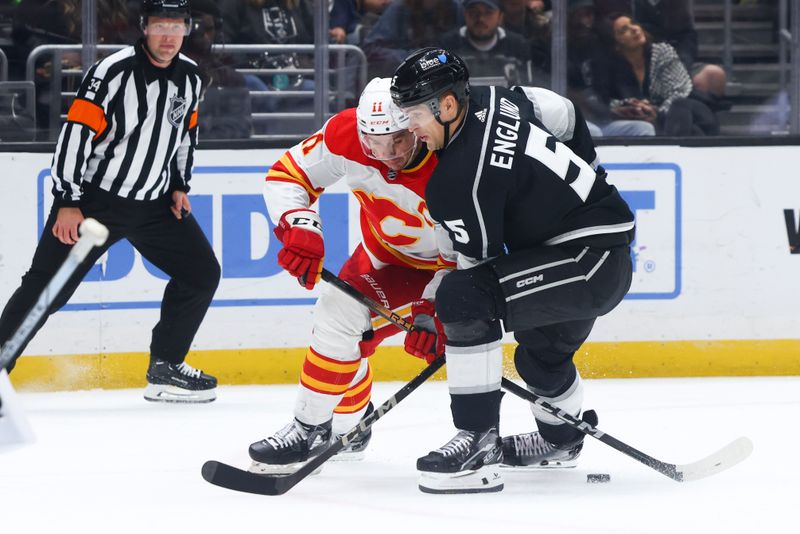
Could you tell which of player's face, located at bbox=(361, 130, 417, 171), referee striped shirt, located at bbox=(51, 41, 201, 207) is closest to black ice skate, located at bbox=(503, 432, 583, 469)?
player's face, located at bbox=(361, 130, 417, 171)

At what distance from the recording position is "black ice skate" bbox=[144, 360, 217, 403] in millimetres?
4016

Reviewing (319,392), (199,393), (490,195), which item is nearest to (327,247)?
(199,393)

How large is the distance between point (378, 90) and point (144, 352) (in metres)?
1.89

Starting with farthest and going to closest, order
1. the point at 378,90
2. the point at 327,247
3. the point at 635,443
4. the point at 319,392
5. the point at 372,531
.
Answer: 1. the point at 327,247
2. the point at 635,443
3. the point at 319,392
4. the point at 378,90
5. the point at 372,531

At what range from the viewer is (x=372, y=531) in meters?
2.45

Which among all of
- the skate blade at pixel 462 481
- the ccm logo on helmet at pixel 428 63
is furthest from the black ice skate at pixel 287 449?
the ccm logo on helmet at pixel 428 63

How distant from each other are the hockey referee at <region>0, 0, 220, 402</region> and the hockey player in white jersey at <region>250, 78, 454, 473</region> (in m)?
1.02

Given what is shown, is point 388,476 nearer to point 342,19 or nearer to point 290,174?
point 290,174

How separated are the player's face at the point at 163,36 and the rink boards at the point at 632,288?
55cm

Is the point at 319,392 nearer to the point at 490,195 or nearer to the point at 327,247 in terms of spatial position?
the point at 490,195

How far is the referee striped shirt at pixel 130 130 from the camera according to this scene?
3738 mm

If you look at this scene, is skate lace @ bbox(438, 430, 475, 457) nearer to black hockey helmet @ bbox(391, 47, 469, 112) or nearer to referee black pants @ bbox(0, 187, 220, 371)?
black hockey helmet @ bbox(391, 47, 469, 112)

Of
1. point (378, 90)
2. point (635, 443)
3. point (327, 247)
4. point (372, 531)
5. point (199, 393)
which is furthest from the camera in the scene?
point (327, 247)

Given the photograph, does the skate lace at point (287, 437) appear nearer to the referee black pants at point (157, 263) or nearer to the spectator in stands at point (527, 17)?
the referee black pants at point (157, 263)
